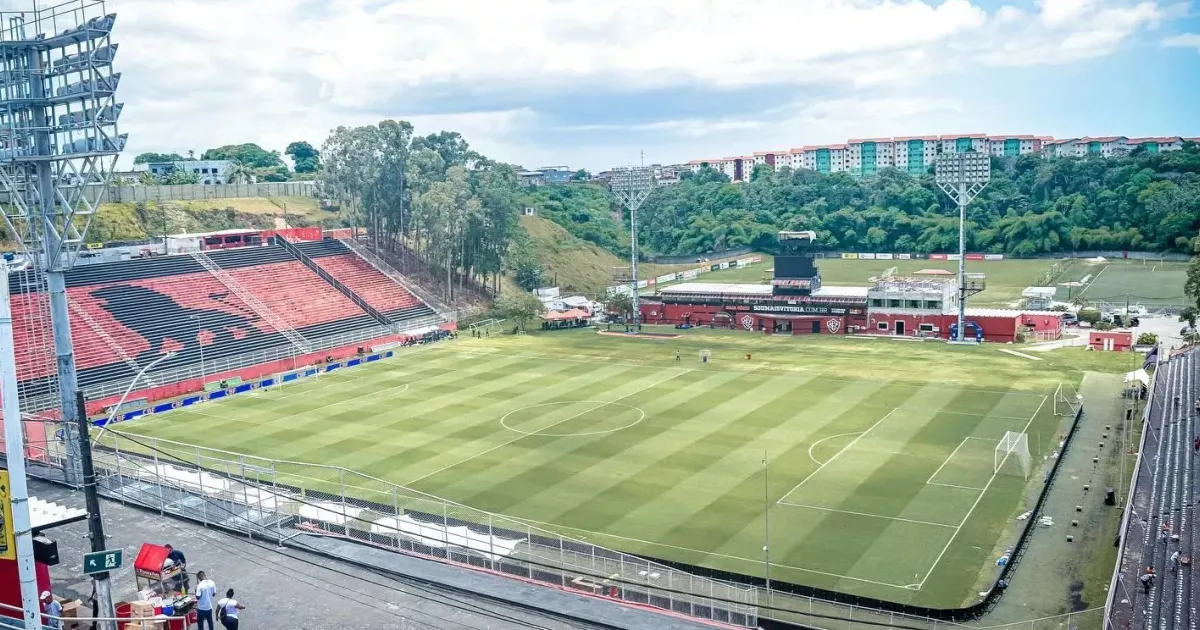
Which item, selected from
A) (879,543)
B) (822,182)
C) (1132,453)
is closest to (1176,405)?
(1132,453)

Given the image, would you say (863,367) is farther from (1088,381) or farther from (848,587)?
(848,587)

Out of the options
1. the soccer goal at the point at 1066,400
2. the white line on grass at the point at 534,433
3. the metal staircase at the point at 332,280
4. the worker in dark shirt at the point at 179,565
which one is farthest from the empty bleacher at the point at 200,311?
the soccer goal at the point at 1066,400

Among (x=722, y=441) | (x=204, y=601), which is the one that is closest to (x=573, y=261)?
(x=722, y=441)

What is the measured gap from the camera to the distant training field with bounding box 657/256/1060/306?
111 meters

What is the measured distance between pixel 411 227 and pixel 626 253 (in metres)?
48.5

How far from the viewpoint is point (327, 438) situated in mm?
51344

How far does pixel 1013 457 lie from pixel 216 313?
201 ft

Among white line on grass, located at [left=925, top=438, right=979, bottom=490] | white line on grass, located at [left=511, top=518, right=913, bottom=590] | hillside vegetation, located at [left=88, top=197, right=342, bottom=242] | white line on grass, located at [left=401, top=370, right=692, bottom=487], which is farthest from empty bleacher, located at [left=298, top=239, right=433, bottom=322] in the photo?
white line on grass, located at [left=925, top=438, right=979, bottom=490]

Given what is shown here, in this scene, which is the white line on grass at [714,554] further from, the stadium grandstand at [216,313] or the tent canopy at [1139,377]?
the stadium grandstand at [216,313]

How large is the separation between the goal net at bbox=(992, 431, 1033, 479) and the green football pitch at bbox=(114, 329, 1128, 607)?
0.57 feet

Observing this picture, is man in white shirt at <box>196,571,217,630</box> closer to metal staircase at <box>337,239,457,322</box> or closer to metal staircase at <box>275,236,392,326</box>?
metal staircase at <box>275,236,392,326</box>

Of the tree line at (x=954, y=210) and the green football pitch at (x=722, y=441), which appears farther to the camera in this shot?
the tree line at (x=954, y=210)

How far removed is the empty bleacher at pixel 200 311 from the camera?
218ft

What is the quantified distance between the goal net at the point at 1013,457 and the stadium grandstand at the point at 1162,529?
14.7 feet
